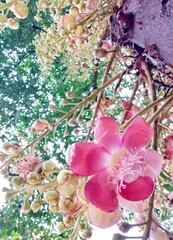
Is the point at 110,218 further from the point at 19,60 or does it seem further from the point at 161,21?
the point at 19,60

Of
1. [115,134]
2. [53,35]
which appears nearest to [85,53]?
[53,35]

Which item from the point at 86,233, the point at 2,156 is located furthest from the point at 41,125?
the point at 86,233

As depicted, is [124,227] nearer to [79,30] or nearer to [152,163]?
[152,163]

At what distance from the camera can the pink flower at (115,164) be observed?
0.44 meters

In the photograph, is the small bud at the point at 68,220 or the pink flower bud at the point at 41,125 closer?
the small bud at the point at 68,220

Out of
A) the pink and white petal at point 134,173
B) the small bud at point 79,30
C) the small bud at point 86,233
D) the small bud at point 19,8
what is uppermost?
the small bud at point 19,8

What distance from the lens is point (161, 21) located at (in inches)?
18.9

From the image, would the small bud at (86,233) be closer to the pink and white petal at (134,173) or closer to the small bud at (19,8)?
the pink and white petal at (134,173)

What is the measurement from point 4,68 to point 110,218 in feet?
5.14

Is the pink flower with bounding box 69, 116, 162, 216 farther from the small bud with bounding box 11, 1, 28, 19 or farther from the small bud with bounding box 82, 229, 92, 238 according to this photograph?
the small bud with bounding box 11, 1, 28, 19

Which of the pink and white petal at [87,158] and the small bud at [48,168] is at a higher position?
the pink and white petal at [87,158]

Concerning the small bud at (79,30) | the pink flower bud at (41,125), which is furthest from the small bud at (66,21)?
the pink flower bud at (41,125)

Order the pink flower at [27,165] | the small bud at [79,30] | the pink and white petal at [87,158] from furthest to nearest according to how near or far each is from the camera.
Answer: the small bud at [79,30]
the pink flower at [27,165]
the pink and white petal at [87,158]

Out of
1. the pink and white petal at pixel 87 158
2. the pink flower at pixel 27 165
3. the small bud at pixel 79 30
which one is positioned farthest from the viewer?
the small bud at pixel 79 30
